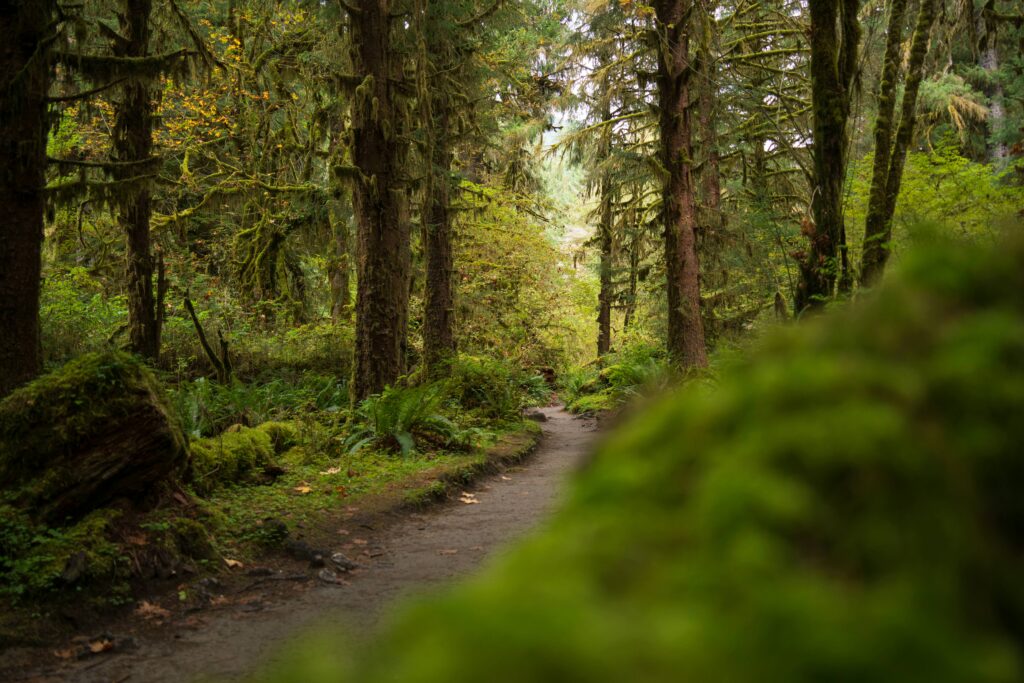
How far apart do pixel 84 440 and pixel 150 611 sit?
168 cm

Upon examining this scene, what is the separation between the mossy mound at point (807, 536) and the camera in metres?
0.59

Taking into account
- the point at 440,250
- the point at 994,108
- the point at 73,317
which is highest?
the point at 994,108

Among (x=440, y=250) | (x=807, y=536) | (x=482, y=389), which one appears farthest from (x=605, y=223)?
(x=807, y=536)

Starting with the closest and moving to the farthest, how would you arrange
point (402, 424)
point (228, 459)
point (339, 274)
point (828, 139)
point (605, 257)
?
1. point (828, 139)
2. point (228, 459)
3. point (402, 424)
4. point (339, 274)
5. point (605, 257)

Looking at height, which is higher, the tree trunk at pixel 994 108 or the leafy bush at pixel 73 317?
the tree trunk at pixel 994 108

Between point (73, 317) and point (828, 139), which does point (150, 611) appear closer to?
point (828, 139)

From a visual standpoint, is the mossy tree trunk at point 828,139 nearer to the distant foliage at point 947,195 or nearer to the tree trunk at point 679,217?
the distant foliage at point 947,195

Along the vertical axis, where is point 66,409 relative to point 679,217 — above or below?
below

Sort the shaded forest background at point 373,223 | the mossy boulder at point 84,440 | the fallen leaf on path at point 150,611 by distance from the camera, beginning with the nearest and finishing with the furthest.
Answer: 1. the fallen leaf on path at point 150,611
2. the mossy boulder at point 84,440
3. the shaded forest background at point 373,223

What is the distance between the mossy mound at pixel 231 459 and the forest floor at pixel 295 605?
5.49ft

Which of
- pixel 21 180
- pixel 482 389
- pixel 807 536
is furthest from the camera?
pixel 482 389

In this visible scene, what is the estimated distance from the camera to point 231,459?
25.7 ft

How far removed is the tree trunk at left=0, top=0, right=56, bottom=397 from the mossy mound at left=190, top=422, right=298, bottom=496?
2.03 meters

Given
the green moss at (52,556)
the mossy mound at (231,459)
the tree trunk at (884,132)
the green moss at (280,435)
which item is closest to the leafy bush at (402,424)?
the green moss at (280,435)
